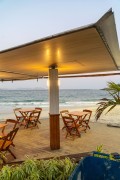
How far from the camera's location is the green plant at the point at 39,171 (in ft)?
7.62

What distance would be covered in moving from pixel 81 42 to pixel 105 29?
2.22ft

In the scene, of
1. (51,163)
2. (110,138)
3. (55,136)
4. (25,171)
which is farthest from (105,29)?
(110,138)

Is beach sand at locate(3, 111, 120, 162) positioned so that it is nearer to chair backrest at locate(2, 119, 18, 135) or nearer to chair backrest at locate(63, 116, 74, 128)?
chair backrest at locate(63, 116, 74, 128)

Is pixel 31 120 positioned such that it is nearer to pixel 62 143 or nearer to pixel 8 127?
pixel 8 127

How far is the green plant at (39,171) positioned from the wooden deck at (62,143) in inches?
96.7

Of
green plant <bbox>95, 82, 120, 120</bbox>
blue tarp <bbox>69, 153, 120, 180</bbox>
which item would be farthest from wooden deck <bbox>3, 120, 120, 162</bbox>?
blue tarp <bbox>69, 153, 120, 180</bbox>

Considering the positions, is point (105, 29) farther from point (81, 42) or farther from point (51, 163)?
point (51, 163)

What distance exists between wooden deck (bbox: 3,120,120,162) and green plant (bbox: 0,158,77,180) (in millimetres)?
2456

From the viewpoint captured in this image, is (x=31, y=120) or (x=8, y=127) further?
(x=8, y=127)

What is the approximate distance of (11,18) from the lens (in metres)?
9.70

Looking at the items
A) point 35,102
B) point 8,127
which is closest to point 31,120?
point 8,127

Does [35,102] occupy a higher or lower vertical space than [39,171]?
higher

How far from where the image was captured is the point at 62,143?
623 cm

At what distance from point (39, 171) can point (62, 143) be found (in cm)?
385
